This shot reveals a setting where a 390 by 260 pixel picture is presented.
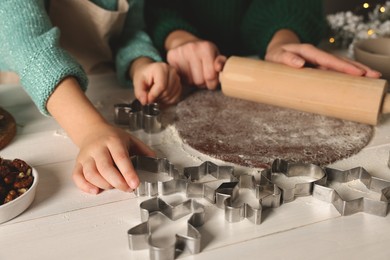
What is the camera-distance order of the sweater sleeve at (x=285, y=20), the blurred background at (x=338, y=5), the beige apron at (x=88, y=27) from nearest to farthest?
the beige apron at (x=88, y=27)
the sweater sleeve at (x=285, y=20)
the blurred background at (x=338, y=5)

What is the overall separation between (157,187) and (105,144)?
0.10 metres

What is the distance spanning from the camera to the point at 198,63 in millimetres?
919

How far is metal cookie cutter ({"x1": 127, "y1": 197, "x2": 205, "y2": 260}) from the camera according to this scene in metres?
0.49

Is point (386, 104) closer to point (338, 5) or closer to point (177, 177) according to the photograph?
point (177, 177)

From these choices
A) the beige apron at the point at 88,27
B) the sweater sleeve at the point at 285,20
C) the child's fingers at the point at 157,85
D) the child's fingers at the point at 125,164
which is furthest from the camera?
the sweater sleeve at the point at 285,20

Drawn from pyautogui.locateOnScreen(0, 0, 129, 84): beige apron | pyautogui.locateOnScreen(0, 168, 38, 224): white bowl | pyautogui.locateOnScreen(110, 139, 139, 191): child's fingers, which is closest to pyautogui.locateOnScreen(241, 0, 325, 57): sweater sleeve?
pyautogui.locateOnScreen(0, 0, 129, 84): beige apron

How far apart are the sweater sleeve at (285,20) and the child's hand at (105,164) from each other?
1.95 feet

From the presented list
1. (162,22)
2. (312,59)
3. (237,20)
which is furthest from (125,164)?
(237,20)

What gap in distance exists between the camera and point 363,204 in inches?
22.4

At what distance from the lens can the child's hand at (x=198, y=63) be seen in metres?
0.90

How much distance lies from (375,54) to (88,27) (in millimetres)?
605

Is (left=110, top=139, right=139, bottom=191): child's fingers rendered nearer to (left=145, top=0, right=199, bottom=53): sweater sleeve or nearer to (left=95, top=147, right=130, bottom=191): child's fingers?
(left=95, top=147, right=130, bottom=191): child's fingers

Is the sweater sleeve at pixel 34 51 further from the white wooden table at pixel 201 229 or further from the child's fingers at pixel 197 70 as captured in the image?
the child's fingers at pixel 197 70

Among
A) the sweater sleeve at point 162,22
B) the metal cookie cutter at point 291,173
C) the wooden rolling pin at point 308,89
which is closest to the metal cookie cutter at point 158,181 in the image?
the metal cookie cutter at point 291,173
